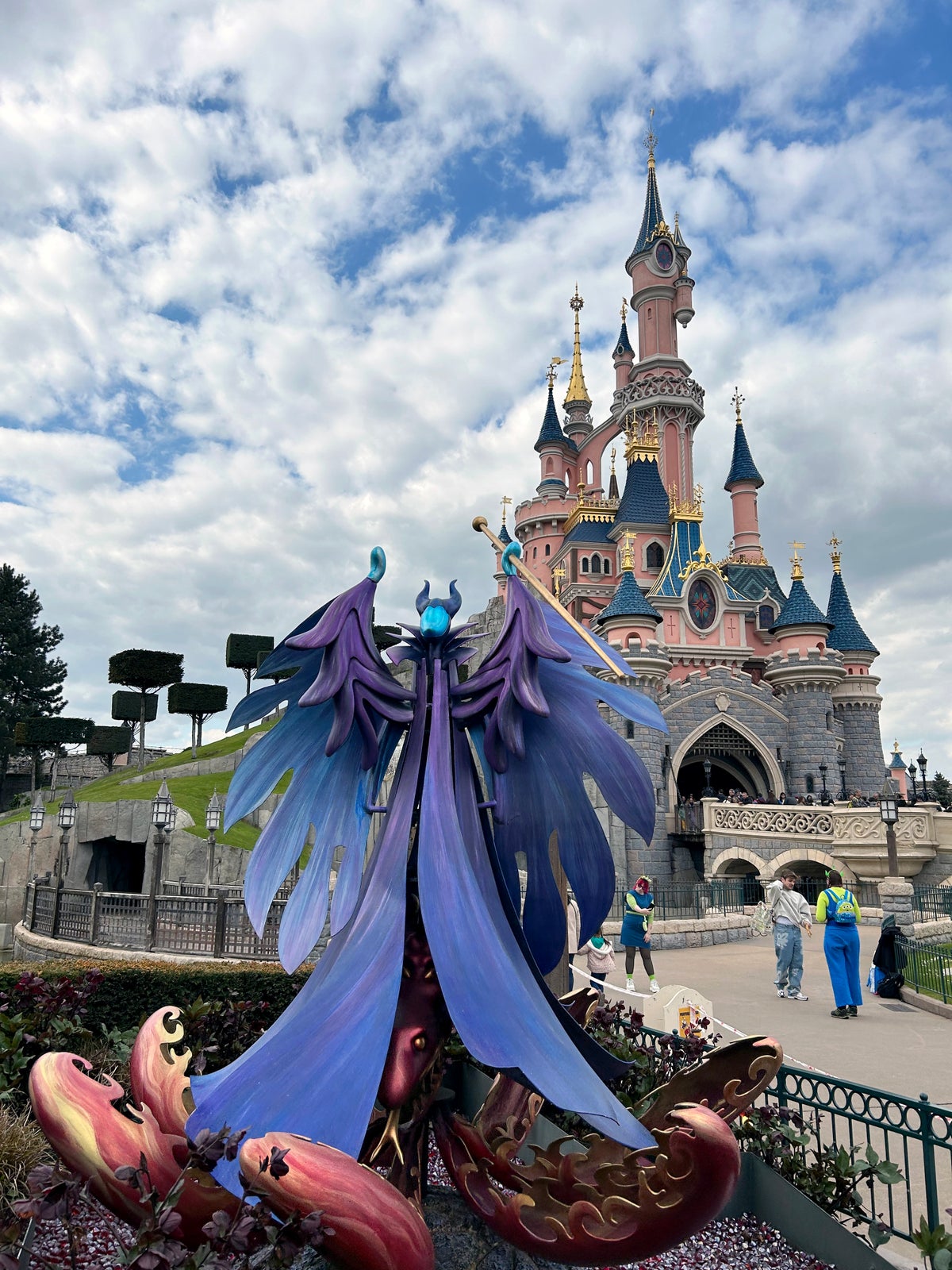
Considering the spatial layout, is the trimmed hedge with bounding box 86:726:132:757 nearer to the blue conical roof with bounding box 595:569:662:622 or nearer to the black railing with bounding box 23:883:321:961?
the blue conical roof with bounding box 595:569:662:622

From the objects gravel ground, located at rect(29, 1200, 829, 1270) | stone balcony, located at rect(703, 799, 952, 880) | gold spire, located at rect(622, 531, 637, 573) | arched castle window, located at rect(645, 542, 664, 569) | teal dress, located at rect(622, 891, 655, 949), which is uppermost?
arched castle window, located at rect(645, 542, 664, 569)

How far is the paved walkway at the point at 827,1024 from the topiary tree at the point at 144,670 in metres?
35.0

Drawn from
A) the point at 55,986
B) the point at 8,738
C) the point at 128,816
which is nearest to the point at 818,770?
the point at 128,816

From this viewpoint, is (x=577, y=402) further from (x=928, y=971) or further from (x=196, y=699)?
(x=928, y=971)

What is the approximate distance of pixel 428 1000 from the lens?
13.2ft

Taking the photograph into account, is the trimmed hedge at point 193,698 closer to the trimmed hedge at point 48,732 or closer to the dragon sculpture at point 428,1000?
the trimmed hedge at point 48,732

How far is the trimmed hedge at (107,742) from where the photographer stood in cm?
4609

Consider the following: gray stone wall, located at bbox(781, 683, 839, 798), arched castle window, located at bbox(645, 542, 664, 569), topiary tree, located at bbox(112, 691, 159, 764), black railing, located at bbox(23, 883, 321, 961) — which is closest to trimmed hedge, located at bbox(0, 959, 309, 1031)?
black railing, located at bbox(23, 883, 321, 961)

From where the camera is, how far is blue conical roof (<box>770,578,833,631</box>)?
34.3 m

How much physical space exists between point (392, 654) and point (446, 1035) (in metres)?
2.20

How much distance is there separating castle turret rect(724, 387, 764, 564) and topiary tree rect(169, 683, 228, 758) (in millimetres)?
29065

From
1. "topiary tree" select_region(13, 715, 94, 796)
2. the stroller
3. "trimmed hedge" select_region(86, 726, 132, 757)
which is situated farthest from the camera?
"trimmed hedge" select_region(86, 726, 132, 757)

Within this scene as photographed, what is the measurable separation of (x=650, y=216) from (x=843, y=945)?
45831 millimetres

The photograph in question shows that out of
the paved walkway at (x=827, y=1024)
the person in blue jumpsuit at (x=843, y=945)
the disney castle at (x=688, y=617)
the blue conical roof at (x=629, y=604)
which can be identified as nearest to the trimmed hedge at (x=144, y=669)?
the disney castle at (x=688, y=617)
